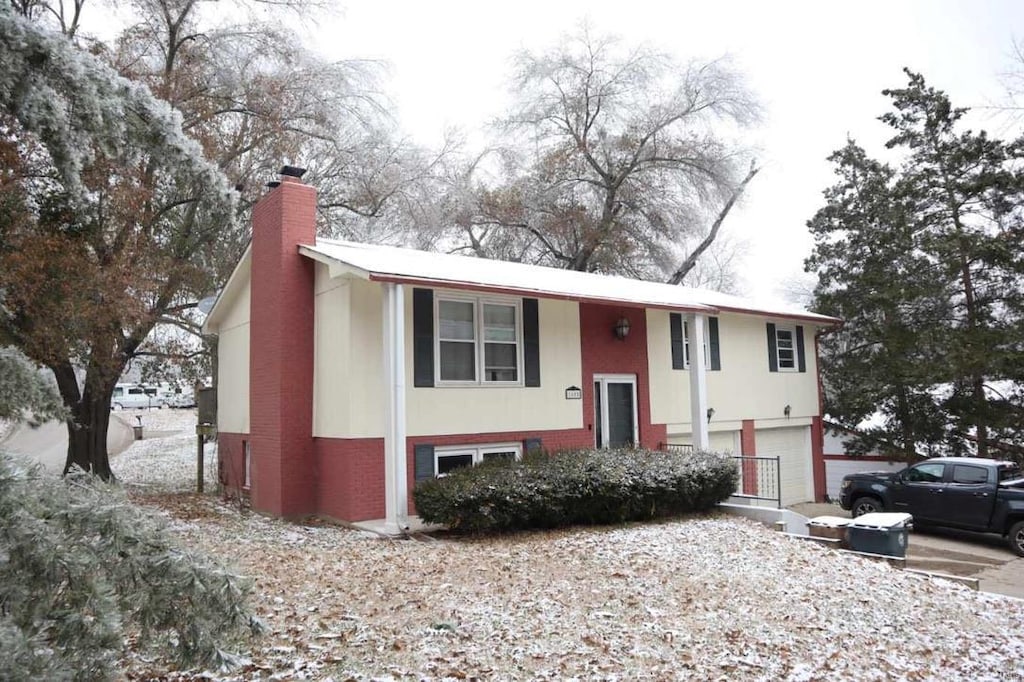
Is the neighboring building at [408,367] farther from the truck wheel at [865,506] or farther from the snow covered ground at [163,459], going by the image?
the snow covered ground at [163,459]

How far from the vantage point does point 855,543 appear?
1047cm

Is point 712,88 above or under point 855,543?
above

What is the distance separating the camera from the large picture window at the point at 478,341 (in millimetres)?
11766

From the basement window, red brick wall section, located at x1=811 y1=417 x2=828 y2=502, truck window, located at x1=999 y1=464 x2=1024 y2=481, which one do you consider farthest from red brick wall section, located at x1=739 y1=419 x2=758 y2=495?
the basement window

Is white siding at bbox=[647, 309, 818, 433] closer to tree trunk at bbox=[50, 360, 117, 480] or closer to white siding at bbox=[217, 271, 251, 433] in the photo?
white siding at bbox=[217, 271, 251, 433]

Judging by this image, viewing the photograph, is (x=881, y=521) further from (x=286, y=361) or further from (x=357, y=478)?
(x=286, y=361)

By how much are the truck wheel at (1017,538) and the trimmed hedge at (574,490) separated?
5.06m

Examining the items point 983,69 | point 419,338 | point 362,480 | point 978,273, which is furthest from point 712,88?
point 362,480

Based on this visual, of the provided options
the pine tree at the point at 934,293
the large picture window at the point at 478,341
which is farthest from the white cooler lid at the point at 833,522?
the pine tree at the point at 934,293

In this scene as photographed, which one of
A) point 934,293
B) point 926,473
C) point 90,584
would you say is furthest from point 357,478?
point 934,293

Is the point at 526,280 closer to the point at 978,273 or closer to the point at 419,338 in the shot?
the point at 419,338

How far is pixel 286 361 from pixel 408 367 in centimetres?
204

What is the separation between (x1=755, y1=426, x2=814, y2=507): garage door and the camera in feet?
58.4

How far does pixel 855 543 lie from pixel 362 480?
23.5 ft
